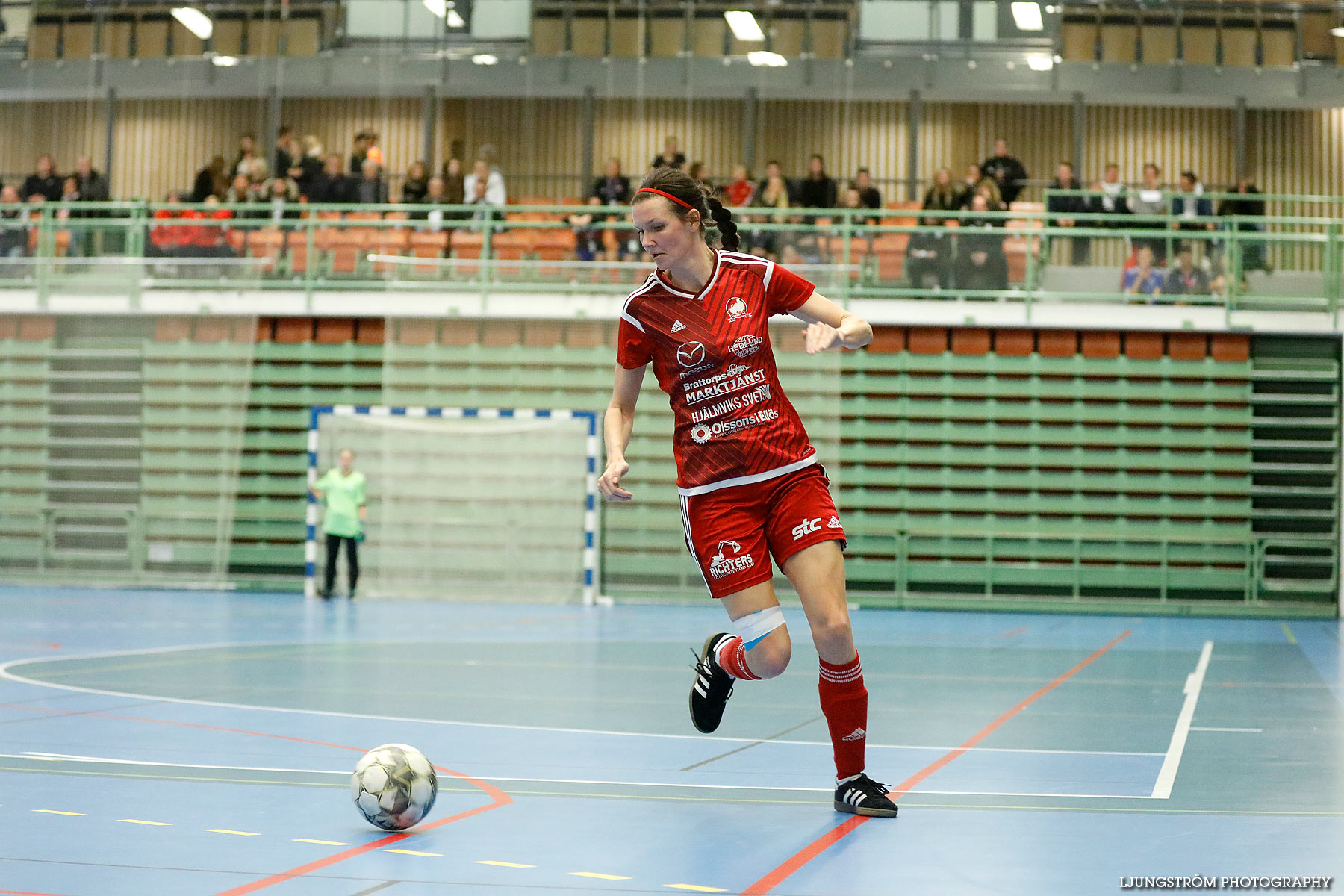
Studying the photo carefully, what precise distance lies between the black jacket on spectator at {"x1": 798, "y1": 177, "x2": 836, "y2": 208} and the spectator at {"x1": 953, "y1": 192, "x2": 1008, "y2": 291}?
6.75 ft

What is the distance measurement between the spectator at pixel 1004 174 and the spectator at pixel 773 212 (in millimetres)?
3003

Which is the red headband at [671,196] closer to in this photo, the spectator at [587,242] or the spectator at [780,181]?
the spectator at [587,242]

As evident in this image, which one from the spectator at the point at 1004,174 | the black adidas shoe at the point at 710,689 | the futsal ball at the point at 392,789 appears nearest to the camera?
the futsal ball at the point at 392,789

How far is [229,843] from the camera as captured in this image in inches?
178

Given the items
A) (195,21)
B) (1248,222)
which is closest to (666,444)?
(1248,222)

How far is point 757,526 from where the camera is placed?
521 centimetres

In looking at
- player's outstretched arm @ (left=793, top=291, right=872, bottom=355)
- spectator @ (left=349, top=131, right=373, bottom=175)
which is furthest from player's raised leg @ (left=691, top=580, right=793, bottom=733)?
spectator @ (left=349, top=131, right=373, bottom=175)

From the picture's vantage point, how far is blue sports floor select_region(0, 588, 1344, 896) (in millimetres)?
4254

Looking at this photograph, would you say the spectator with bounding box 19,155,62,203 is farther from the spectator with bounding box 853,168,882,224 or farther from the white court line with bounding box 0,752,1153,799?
the white court line with bounding box 0,752,1153,799

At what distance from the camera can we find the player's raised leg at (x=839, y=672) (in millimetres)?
5078

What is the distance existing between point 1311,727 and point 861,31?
1864 centimetres

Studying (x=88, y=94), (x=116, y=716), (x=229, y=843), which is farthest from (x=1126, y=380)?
(x=88, y=94)

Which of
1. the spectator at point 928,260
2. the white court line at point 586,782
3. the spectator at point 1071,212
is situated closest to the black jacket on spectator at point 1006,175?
the spectator at point 1071,212

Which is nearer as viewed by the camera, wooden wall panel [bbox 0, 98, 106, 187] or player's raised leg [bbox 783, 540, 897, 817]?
player's raised leg [bbox 783, 540, 897, 817]
